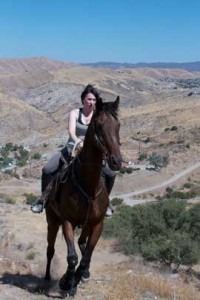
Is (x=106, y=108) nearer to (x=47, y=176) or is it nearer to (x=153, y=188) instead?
(x=47, y=176)

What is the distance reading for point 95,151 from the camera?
24.1 feet

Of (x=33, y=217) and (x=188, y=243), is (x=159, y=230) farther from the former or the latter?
(x=33, y=217)

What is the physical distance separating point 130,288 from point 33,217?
649 inches

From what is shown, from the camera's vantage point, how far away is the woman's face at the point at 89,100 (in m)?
8.07

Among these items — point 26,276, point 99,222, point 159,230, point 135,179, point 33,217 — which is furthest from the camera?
point 135,179

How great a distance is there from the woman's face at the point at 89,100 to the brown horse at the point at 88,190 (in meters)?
0.81

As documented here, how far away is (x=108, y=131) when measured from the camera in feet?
22.5

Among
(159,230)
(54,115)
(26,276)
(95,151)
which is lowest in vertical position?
(54,115)

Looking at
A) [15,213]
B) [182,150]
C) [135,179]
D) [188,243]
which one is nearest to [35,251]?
[188,243]

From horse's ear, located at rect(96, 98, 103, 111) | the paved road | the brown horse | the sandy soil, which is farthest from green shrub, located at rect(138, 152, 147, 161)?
horse's ear, located at rect(96, 98, 103, 111)

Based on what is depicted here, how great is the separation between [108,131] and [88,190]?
1.10 m

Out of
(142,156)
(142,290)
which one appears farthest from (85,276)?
(142,156)

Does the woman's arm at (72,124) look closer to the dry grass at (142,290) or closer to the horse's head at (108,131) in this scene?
the horse's head at (108,131)

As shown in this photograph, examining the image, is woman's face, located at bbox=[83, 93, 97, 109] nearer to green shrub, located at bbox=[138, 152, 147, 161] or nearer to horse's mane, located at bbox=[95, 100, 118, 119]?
horse's mane, located at bbox=[95, 100, 118, 119]
